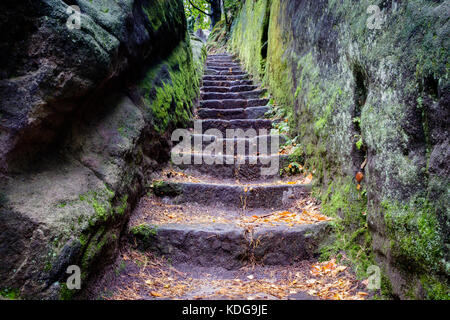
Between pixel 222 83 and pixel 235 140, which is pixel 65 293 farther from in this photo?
pixel 222 83

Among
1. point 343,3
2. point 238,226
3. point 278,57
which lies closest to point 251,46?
point 278,57

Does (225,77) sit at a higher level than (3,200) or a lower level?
higher

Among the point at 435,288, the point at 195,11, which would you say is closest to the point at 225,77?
the point at 435,288

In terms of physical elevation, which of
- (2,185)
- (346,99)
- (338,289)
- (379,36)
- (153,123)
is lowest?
(338,289)

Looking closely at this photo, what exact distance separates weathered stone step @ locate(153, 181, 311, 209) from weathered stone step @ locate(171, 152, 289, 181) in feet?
1.69

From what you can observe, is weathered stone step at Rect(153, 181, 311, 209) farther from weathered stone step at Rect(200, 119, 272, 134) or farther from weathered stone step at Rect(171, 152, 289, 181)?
weathered stone step at Rect(200, 119, 272, 134)

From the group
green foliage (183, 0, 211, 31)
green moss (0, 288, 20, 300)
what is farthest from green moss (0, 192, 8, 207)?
green foliage (183, 0, 211, 31)

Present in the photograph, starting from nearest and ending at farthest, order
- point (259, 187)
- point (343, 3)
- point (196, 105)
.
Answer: point (343, 3) < point (259, 187) < point (196, 105)

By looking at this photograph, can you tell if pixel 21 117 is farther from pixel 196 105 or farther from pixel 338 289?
pixel 196 105

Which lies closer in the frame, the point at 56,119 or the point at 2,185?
the point at 2,185

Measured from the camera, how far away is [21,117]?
153 cm

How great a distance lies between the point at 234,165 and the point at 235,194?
66 centimetres

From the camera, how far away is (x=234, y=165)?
3.71 meters

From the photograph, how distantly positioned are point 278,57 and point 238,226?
3652 millimetres
